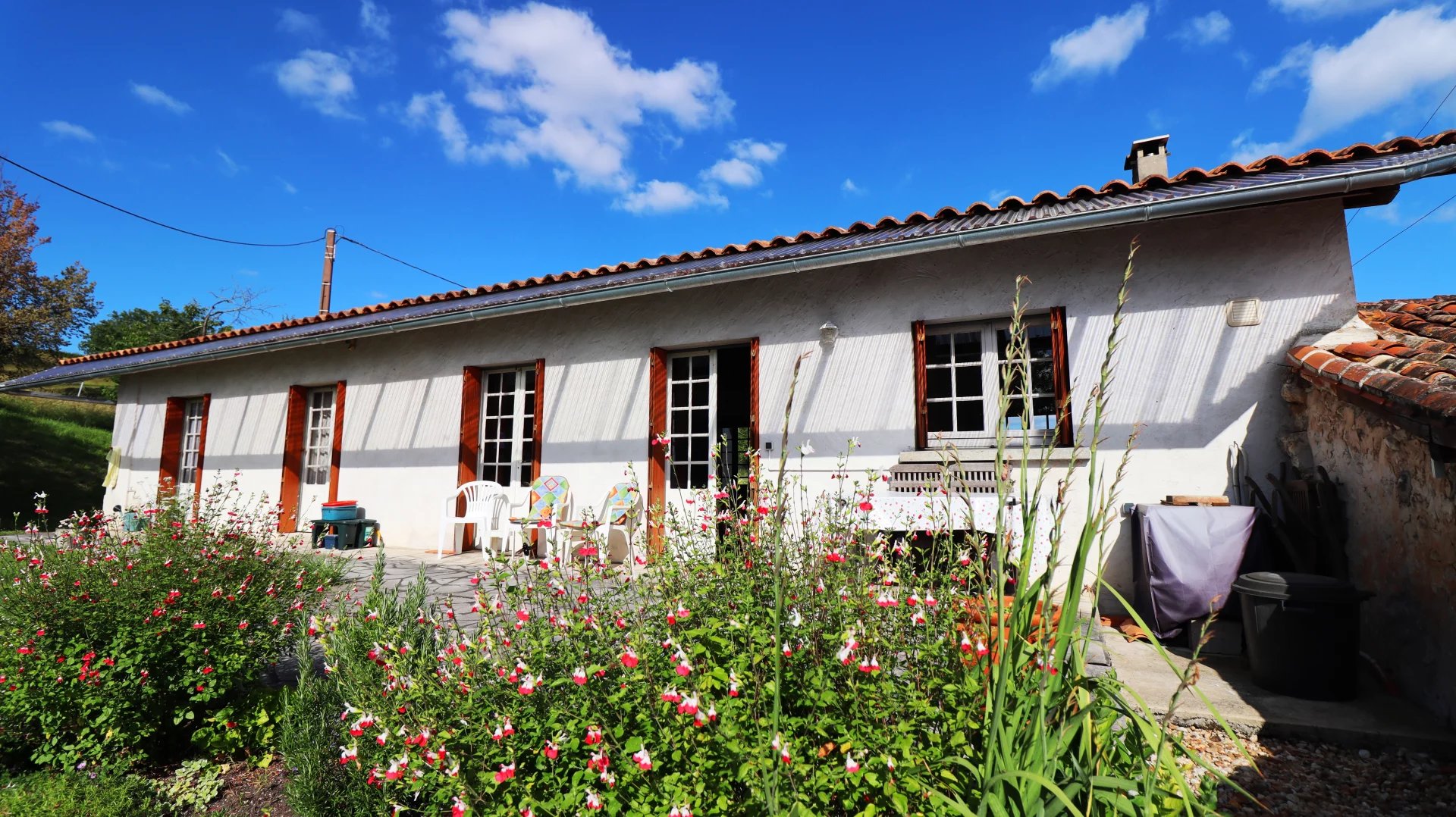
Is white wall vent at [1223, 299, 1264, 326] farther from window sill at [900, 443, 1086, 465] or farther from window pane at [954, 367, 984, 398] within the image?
window pane at [954, 367, 984, 398]

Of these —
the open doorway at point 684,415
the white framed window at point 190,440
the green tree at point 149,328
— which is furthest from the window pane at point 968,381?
the green tree at point 149,328

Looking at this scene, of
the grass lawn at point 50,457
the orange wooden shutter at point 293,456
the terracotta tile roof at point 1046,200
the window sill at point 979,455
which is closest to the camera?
the terracotta tile roof at point 1046,200

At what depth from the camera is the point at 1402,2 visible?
664 cm

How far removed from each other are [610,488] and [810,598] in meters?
5.11

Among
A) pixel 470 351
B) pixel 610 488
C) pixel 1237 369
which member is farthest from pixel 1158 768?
pixel 470 351

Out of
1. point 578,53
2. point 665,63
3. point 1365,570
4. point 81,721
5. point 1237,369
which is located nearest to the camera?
point 81,721

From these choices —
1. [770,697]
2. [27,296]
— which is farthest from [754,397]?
[27,296]

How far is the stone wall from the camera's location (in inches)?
113

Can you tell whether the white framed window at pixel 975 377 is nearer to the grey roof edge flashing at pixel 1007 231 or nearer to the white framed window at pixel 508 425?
the grey roof edge flashing at pixel 1007 231

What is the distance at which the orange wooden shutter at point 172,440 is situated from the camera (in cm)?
1063

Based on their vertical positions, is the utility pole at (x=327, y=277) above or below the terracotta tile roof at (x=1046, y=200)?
above

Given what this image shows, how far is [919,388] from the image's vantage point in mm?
5480

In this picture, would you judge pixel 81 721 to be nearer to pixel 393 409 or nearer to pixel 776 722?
pixel 776 722

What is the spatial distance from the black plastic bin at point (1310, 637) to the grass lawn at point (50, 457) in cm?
1699
